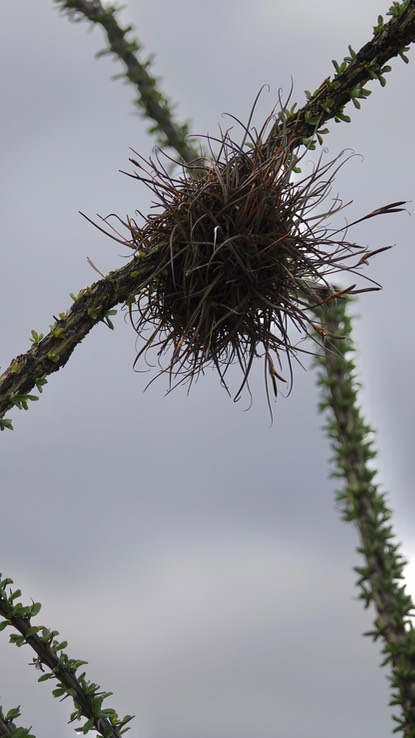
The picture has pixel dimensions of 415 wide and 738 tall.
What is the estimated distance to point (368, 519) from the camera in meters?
4.19

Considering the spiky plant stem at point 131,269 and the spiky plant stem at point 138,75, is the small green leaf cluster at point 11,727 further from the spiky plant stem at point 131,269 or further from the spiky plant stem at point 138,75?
the spiky plant stem at point 138,75

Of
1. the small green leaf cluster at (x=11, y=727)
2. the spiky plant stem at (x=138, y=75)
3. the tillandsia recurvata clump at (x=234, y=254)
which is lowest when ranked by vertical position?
the small green leaf cluster at (x=11, y=727)

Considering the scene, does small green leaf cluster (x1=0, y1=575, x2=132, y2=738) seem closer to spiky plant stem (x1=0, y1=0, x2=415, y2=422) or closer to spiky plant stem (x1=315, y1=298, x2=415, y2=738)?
spiky plant stem (x1=0, y1=0, x2=415, y2=422)

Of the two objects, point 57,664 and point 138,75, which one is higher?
point 138,75

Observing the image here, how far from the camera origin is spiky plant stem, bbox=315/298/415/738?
393cm

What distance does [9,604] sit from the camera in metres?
2.32

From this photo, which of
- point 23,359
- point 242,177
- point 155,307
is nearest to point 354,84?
point 242,177

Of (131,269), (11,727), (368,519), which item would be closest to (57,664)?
(11,727)

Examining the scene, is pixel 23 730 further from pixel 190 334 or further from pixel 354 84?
pixel 354 84

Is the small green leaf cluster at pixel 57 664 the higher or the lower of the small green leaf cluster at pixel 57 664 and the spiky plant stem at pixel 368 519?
the lower

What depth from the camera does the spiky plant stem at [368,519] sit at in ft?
12.9

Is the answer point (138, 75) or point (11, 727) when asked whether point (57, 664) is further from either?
point (138, 75)

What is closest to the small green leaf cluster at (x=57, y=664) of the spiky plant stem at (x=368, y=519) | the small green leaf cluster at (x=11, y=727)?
the small green leaf cluster at (x=11, y=727)

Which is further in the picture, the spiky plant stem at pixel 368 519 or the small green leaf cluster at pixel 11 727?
the spiky plant stem at pixel 368 519
